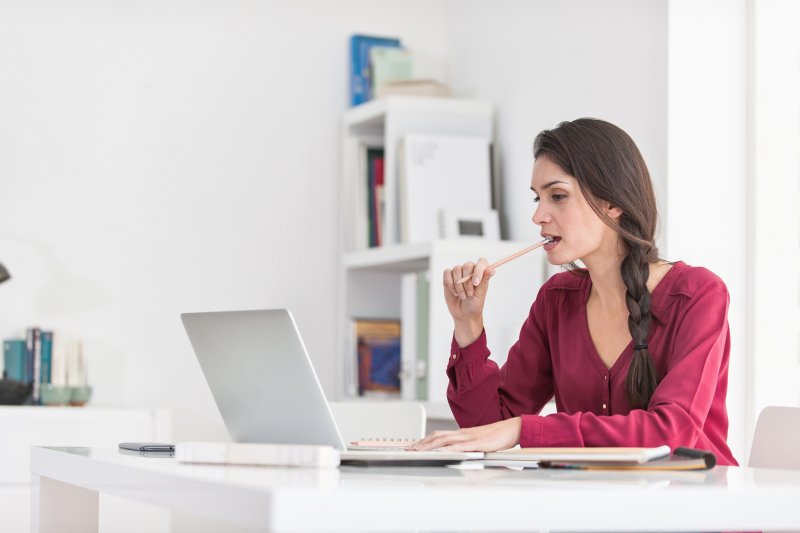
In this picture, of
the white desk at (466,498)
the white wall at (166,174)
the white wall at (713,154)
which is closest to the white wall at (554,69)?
the white wall at (713,154)

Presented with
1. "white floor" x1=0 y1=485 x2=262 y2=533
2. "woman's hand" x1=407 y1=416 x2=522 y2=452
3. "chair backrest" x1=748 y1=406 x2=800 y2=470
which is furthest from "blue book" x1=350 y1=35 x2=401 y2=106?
"woman's hand" x1=407 y1=416 x2=522 y2=452

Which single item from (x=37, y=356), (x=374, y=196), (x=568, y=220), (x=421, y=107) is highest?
(x=421, y=107)

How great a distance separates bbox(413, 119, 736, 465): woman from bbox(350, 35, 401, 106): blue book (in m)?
1.80

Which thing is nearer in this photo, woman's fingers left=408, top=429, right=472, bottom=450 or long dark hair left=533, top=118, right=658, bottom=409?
woman's fingers left=408, top=429, right=472, bottom=450

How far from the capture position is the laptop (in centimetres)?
124

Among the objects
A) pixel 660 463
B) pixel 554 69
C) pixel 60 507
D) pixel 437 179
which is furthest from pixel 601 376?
pixel 437 179

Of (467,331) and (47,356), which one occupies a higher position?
(467,331)

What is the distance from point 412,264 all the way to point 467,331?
1638 mm

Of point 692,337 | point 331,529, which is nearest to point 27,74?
point 692,337

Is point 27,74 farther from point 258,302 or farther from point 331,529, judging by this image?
point 331,529

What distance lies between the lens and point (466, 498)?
3.01ft

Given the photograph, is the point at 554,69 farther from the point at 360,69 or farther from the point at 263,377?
the point at 263,377

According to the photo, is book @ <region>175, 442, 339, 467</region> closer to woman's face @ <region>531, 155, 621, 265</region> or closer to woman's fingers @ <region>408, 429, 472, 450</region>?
woman's fingers @ <region>408, 429, 472, 450</region>

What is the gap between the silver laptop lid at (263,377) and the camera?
4.06 feet
